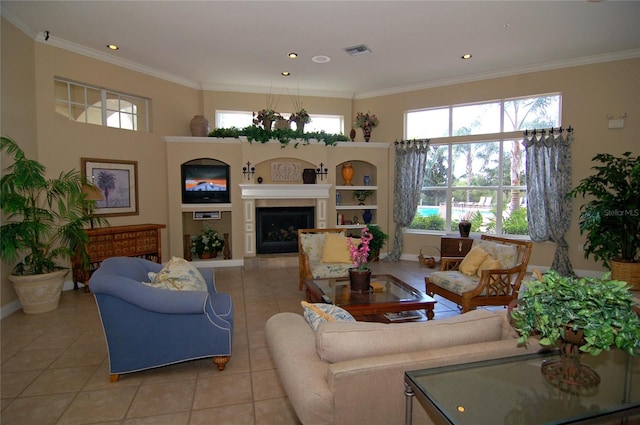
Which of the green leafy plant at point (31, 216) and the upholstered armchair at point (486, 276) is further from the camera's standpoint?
the green leafy plant at point (31, 216)

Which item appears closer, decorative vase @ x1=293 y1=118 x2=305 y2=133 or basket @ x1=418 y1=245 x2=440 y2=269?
basket @ x1=418 y1=245 x2=440 y2=269

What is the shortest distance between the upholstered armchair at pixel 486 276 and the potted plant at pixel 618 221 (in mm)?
1846

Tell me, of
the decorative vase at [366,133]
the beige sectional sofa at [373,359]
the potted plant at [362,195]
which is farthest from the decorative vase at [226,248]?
the beige sectional sofa at [373,359]

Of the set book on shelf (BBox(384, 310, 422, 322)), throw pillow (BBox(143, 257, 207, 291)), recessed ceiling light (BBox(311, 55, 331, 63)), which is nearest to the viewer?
throw pillow (BBox(143, 257, 207, 291))

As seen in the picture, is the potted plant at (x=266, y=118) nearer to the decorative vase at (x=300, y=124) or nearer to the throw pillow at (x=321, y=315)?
the decorative vase at (x=300, y=124)

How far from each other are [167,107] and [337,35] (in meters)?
3.52

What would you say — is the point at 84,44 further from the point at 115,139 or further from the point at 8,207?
the point at 8,207

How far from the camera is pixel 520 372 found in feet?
5.30

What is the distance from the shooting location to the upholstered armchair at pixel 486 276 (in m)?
3.56

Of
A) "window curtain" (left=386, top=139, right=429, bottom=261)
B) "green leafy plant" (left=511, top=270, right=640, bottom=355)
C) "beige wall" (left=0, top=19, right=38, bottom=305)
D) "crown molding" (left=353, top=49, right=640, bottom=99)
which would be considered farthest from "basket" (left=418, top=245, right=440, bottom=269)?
"beige wall" (left=0, top=19, right=38, bottom=305)

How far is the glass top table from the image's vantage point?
1.34 meters

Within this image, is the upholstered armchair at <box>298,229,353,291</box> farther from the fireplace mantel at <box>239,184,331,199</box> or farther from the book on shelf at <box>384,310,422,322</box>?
the fireplace mantel at <box>239,184,331,199</box>

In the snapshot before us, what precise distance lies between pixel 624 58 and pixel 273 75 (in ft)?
18.2

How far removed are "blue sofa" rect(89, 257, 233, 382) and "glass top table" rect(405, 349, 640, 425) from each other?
5.66 ft
